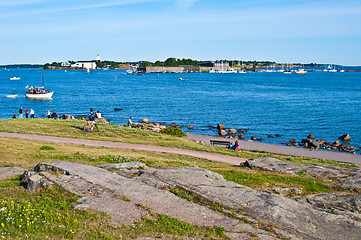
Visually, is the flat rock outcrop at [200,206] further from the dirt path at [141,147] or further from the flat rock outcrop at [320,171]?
the dirt path at [141,147]

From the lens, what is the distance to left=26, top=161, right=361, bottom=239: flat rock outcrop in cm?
1188

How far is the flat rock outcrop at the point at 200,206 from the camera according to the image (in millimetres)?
11883

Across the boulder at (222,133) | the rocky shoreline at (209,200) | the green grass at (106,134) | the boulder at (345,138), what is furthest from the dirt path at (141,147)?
the boulder at (345,138)

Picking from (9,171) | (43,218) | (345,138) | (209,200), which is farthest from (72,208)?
(345,138)

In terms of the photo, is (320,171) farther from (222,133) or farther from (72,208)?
(222,133)

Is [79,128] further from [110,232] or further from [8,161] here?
Answer: [110,232]

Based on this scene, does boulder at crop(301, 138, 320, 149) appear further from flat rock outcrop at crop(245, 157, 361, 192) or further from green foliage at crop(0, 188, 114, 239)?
green foliage at crop(0, 188, 114, 239)

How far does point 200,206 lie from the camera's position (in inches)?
520

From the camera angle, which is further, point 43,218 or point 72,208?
point 72,208

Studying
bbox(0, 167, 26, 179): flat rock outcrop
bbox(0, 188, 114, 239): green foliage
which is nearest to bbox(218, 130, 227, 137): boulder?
bbox(0, 167, 26, 179): flat rock outcrop

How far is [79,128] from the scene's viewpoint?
3472cm

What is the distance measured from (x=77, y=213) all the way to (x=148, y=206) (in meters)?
2.43

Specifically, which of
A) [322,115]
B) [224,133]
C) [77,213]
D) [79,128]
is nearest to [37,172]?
[77,213]

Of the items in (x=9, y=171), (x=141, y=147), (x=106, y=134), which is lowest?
(x=141, y=147)
